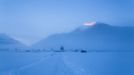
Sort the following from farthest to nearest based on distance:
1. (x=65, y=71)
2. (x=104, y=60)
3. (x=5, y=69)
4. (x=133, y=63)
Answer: (x=104, y=60) → (x=133, y=63) → (x=65, y=71) → (x=5, y=69)

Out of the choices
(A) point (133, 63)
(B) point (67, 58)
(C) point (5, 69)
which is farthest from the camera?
(B) point (67, 58)

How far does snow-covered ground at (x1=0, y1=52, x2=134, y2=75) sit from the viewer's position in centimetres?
315

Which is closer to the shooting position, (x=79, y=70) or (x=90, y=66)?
(x=79, y=70)

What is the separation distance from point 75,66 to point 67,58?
785mm

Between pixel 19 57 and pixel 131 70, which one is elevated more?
pixel 19 57

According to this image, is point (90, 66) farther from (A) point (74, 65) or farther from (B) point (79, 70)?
(B) point (79, 70)

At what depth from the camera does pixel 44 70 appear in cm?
329

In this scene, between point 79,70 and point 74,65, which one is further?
point 74,65

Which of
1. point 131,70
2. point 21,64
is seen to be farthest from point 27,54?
point 131,70

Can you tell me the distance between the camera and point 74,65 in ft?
11.9

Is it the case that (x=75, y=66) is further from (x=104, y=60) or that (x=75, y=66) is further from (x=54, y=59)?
(x=54, y=59)

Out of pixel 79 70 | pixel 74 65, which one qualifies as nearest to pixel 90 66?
pixel 74 65

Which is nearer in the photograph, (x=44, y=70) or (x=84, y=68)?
(x=44, y=70)

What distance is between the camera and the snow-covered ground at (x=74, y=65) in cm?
315
